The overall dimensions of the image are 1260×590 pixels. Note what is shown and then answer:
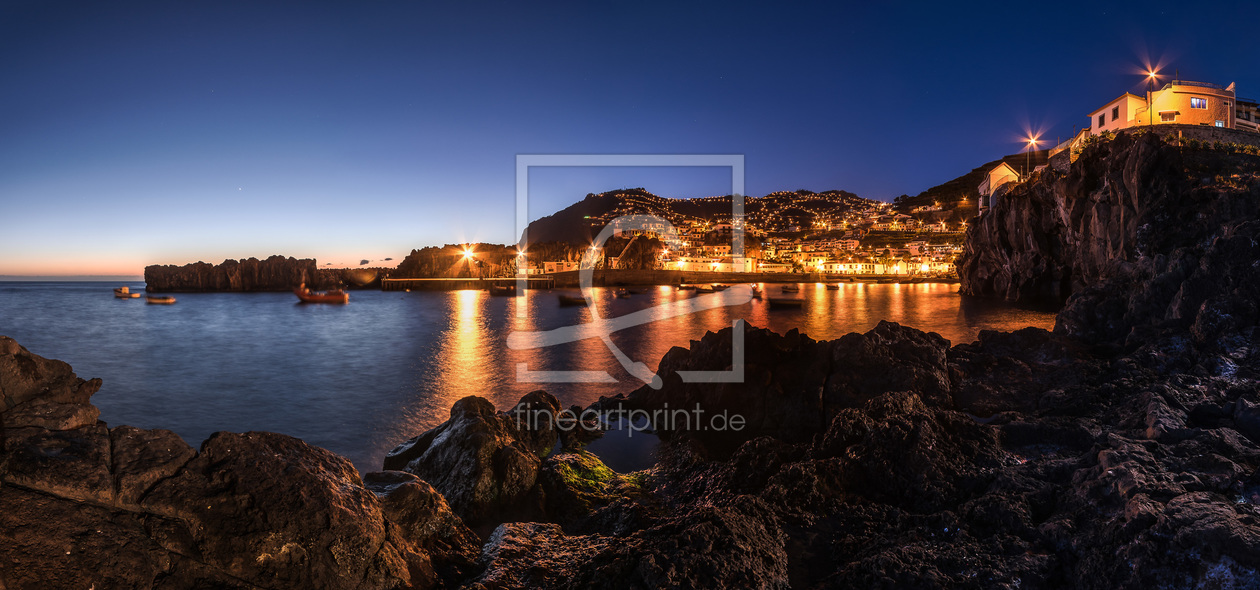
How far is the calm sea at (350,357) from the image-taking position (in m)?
12.0

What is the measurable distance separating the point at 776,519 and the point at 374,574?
130 inches

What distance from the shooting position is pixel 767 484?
5.56m

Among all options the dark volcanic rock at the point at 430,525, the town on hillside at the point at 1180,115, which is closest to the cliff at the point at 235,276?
the dark volcanic rock at the point at 430,525

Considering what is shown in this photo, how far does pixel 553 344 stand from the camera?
24234 millimetres

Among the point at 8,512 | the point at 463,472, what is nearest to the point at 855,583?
the point at 463,472

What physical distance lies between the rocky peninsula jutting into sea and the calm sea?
7.65 feet

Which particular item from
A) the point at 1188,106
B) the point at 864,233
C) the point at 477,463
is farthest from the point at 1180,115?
the point at 864,233

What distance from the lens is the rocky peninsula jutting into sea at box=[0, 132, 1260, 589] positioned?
2.88 metres

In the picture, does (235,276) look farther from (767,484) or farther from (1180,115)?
(1180,115)

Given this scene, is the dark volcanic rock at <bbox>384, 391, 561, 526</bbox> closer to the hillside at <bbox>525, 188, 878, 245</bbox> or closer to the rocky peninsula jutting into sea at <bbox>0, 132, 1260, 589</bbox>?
the rocky peninsula jutting into sea at <bbox>0, 132, 1260, 589</bbox>

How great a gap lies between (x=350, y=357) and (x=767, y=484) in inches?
821

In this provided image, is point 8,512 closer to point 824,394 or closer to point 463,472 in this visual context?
point 463,472

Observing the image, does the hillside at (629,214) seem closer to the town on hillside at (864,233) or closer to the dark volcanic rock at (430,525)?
the town on hillside at (864,233)

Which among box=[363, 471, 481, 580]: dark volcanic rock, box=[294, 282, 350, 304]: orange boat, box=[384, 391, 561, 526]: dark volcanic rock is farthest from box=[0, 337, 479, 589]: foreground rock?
box=[294, 282, 350, 304]: orange boat
